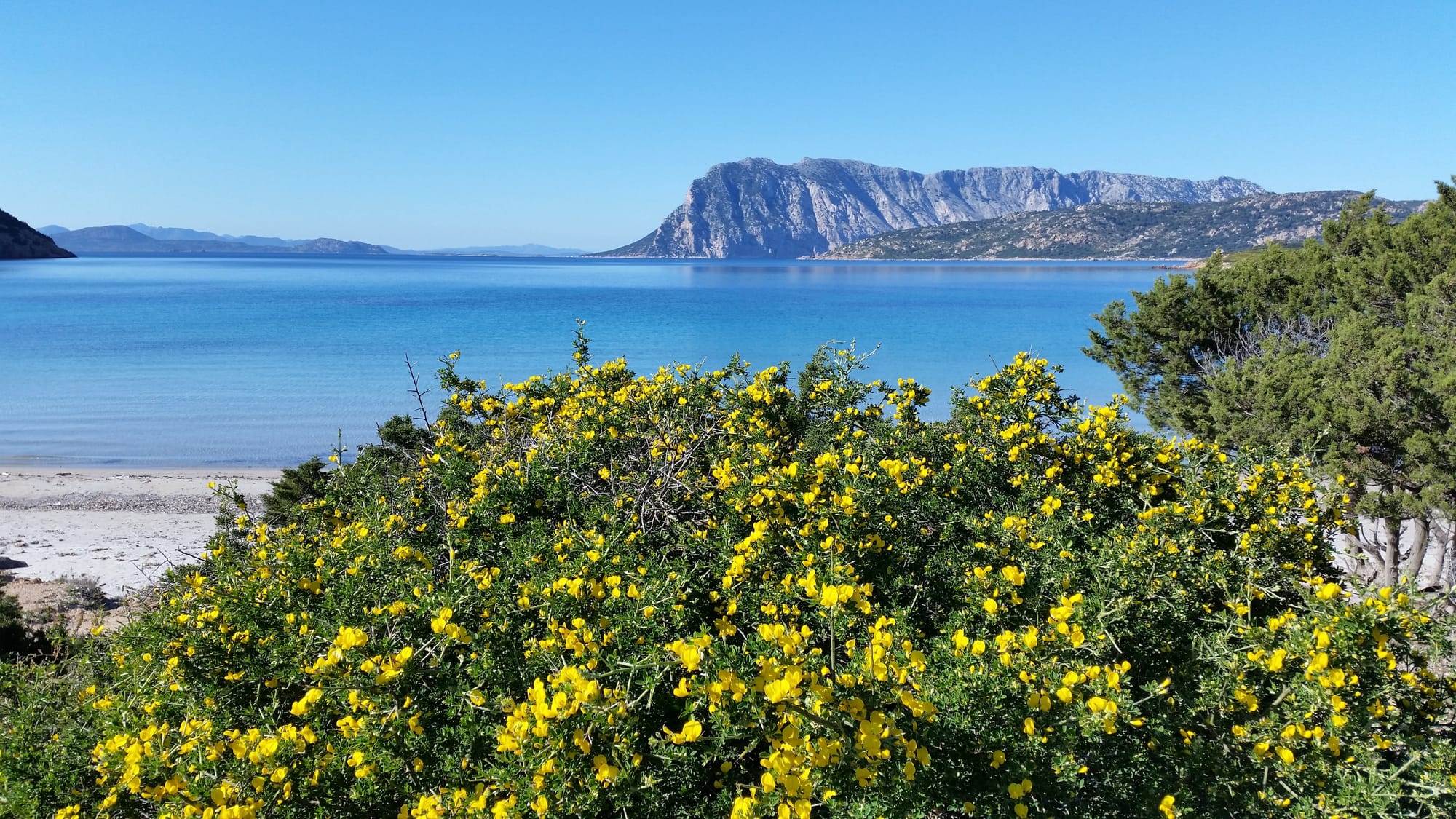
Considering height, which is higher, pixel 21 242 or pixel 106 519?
pixel 21 242

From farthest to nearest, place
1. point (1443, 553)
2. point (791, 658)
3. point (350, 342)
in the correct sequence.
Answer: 1. point (350, 342)
2. point (1443, 553)
3. point (791, 658)

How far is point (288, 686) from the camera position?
3.20 metres

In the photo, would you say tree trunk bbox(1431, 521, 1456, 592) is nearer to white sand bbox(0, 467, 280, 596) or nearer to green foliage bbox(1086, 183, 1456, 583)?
green foliage bbox(1086, 183, 1456, 583)

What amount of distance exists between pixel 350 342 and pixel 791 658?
51.5m

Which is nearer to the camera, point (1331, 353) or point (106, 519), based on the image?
point (1331, 353)

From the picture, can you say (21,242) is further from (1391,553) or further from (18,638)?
(1391,553)

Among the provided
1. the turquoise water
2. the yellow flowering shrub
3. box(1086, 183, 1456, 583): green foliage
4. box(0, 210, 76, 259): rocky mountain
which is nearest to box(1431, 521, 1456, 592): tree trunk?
box(1086, 183, 1456, 583): green foliage

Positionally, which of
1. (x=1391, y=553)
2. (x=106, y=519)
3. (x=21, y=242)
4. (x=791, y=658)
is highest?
(x=21, y=242)

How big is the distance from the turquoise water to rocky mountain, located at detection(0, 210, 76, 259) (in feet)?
159

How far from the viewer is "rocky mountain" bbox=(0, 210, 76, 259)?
5443 inches

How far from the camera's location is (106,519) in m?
18.1

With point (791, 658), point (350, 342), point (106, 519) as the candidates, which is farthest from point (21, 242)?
point (791, 658)

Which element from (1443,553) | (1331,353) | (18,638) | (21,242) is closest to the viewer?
(18,638)

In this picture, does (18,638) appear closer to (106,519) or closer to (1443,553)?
(106,519)
